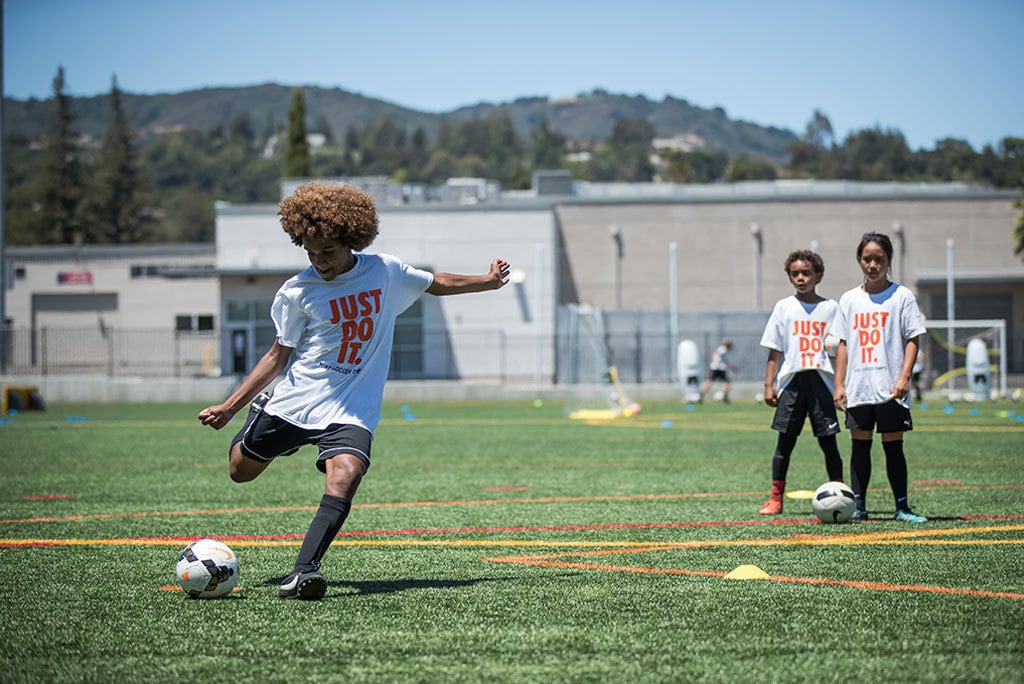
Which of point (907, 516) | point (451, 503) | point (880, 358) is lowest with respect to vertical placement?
point (451, 503)

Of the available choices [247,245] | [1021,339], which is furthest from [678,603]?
[247,245]

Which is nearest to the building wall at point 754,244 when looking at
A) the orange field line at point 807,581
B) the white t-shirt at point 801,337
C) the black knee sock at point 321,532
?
the white t-shirt at point 801,337

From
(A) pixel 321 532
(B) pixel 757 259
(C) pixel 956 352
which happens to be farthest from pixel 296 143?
(A) pixel 321 532

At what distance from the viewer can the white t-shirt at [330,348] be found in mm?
6535

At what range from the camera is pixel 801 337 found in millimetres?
9781

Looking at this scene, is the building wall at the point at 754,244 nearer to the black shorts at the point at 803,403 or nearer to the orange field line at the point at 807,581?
the black shorts at the point at 803,403

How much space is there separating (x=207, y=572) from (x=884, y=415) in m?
5.05

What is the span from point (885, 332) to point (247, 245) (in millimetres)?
41110

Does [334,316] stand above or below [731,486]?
Answer: above

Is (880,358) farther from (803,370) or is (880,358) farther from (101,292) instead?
(101,292)

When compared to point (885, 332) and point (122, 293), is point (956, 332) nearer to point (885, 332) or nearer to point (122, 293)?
point (885, 332)

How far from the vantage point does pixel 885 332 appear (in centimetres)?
902

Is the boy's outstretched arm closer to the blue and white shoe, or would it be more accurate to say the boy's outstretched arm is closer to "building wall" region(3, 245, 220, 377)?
the blue and white shoe

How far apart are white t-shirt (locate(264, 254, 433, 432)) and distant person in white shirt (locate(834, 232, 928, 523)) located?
3.95 meters
